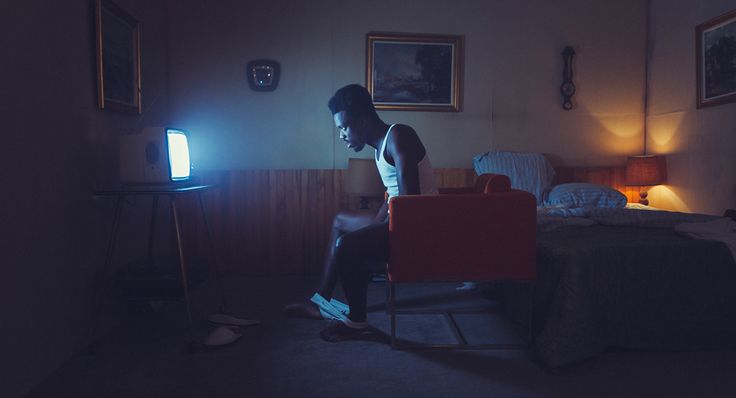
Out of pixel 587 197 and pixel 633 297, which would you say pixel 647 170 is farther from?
pixel 633 297

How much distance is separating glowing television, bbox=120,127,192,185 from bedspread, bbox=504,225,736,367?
6.62ft

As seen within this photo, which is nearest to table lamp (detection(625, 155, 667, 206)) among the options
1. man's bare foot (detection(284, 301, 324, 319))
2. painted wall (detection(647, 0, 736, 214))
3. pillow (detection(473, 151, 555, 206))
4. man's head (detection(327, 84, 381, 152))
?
painted wall (detection(647, 0, 736, 214))

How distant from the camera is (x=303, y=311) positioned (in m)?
2.93

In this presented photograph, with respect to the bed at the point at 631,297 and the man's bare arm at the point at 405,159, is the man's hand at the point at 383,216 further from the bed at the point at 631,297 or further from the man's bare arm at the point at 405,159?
the bed at the point at 631,297

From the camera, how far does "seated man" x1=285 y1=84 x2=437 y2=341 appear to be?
2.43m

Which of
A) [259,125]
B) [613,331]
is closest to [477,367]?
[613,331]

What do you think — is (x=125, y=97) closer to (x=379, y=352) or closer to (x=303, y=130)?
(x=303, y=130)

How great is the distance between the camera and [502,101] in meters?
4.55

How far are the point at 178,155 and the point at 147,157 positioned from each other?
0.89 feet

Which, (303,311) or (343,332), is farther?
(303,311)

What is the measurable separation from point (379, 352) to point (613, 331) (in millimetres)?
1074

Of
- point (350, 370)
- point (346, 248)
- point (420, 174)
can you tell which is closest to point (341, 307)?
point (346, 248)

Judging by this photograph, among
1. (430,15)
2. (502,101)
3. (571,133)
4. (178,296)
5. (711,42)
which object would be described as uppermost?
(430,15)

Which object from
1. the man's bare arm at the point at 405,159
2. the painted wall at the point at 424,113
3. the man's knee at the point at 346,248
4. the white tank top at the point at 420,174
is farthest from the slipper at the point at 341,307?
the painted wall at the point at 424,113
